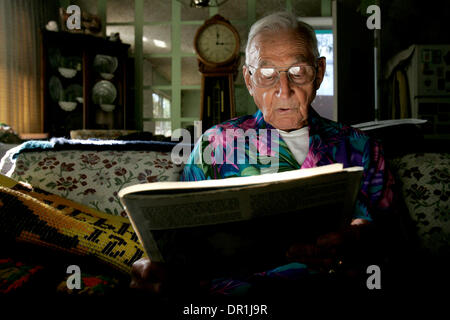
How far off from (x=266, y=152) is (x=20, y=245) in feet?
1.85

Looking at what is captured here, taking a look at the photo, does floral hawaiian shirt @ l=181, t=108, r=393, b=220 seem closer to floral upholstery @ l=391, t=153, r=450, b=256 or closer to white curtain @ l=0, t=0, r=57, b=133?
floral upholstery @ l=391, t=153, r=450, b=256

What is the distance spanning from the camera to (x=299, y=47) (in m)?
0.76

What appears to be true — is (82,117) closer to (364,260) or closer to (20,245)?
(20,245)

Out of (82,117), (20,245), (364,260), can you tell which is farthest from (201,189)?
(82,117)

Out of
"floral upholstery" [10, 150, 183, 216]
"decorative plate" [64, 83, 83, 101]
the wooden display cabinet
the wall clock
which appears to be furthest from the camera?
"decorative plate" [64, 83, 83, 101]

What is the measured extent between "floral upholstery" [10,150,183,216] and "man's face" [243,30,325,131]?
0.37 metres

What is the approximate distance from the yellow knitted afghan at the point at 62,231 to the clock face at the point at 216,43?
1.94 metres

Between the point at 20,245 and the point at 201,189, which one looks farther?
the point at 20,245

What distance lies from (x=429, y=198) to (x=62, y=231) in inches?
34.7

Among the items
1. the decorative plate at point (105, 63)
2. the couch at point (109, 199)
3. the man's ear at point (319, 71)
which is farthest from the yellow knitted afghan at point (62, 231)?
the decorative plate at point (105, 63)

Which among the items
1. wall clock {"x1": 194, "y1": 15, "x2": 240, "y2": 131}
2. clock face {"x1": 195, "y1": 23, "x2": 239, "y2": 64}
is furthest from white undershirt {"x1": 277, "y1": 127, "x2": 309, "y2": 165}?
clock face {"x1": 195, "y1": 23, "x2": 239, "y2": 64}

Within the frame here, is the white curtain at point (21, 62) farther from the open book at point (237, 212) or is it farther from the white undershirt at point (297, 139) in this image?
the open book at point (237, 212)

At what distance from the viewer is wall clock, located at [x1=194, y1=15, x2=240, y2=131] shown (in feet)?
7.93

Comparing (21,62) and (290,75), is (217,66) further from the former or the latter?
(21,62)
